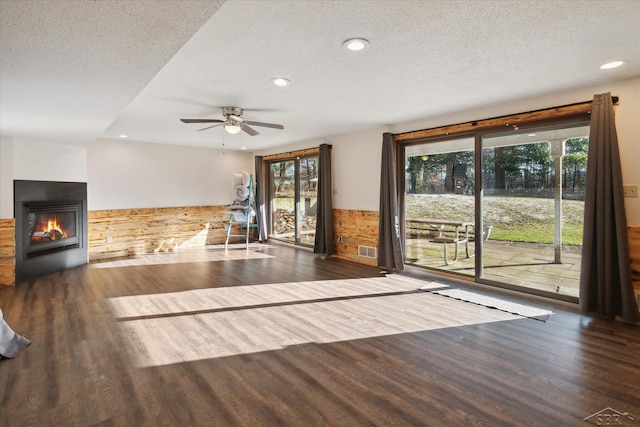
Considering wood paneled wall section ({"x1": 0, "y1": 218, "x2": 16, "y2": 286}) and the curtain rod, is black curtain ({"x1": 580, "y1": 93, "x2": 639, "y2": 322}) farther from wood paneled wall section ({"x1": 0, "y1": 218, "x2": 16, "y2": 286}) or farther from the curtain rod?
wood paneled wall section ({"x1": 0, "y1": 218, "x2": 16, "y2": 286})

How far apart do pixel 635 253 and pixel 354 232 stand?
152 inches

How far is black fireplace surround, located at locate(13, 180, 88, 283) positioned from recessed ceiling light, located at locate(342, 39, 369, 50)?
5.17 metres

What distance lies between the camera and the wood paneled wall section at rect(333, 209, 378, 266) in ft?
19.3

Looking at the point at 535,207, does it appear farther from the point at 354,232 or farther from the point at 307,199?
the point at 307,199

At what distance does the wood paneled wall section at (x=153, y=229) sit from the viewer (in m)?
6.61

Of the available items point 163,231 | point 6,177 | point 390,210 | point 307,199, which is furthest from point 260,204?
point 6,177

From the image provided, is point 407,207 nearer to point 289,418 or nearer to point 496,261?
point 496,261

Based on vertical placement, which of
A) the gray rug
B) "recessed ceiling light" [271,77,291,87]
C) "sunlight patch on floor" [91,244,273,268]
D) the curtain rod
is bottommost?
the gray rug

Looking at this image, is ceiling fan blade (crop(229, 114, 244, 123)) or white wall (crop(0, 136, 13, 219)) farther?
white wall (crop(0, 136, 13, 219))

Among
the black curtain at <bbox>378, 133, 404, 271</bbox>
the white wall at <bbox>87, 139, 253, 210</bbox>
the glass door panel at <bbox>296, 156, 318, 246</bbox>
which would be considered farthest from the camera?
the glass door panel at <bbox>296, 156, 318, 246</bbox>

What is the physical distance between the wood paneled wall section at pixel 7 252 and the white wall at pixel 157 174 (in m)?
1.83

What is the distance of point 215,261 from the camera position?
628 centimetres

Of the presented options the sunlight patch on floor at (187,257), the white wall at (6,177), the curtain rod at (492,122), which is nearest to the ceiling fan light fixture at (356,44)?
the curtain rod at (492,122)

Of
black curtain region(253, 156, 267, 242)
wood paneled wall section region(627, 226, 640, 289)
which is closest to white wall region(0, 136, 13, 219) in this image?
black curtain region(253, 156, 267, 242)
